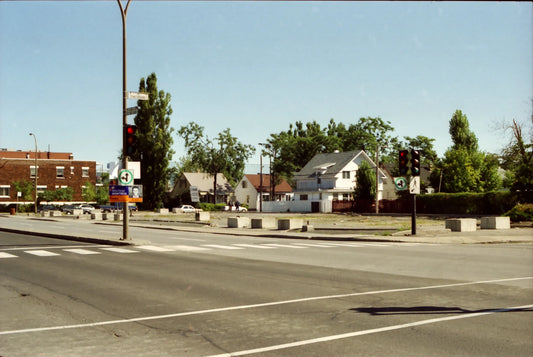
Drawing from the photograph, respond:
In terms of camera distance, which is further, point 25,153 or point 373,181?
point 25,153

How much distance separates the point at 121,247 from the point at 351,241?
11.2 m

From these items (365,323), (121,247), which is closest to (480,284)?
(365,323)

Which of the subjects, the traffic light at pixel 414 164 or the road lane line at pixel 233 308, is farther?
the traffic light at pixel 414 164

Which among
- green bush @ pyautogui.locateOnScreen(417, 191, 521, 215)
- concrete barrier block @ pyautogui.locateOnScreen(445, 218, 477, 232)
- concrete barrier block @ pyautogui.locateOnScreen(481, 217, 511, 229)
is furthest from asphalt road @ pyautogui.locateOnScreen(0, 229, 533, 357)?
green bush @ pyautogui.locateOnScreen(417, 191, 521, 215)

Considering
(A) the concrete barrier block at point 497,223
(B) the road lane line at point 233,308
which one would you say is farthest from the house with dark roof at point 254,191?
(B) the road lane line at point 233,308

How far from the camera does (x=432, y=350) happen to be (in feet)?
20.5

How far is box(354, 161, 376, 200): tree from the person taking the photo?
76.0 metres

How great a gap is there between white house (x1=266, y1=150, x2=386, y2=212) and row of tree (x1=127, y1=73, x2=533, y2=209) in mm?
9740

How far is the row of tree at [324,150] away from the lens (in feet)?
220

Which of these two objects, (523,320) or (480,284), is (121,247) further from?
(523,320)

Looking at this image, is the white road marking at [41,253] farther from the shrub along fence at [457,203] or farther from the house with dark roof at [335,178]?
the house with dark roof at [335,178]

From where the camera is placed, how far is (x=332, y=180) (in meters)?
91.3

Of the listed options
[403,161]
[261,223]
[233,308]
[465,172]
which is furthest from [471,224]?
[465,172]

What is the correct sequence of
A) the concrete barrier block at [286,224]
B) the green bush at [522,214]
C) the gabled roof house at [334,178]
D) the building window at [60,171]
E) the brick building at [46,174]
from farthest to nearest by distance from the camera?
the building window at [60,171]
the brick building at [46,174]
the gabled roof house at [334,178]
the green bush at [522,214]
the concrete barrier block at [286,224]
